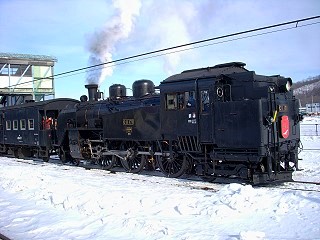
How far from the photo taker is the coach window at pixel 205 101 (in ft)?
33.5

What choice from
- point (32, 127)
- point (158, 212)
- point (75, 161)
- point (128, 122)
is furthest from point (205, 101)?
point (32, 127)

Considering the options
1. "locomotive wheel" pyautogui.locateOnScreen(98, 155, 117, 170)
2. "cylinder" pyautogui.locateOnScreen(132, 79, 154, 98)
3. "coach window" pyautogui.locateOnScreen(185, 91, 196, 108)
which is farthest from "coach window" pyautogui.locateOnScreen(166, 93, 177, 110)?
"locomotive wheel" pyautogui.locateOnScreen(98, 155, 117, 170)

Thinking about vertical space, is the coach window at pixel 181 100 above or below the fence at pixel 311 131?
above

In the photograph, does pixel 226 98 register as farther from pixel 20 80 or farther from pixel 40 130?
pixel 20 80

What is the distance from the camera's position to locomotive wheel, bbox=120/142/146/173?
12766 millimetres

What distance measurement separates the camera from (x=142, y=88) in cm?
1374

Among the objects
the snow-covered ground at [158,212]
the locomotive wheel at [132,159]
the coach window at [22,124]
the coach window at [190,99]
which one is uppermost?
the coach window at [190,99]

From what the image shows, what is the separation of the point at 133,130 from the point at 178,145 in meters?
2.16

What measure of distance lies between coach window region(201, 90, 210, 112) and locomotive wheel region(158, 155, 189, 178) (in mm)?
1637

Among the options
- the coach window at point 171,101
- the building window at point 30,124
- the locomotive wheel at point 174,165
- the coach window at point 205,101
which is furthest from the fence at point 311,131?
the building window at point 30,124

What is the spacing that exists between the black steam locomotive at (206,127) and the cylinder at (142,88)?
37mm

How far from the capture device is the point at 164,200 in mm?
7594

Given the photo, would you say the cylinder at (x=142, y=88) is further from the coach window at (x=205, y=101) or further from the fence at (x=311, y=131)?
the fence at (x=311, y=131)

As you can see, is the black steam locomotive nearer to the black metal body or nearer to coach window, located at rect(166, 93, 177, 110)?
coach window, located at rect(166, 93, 177, 110)
